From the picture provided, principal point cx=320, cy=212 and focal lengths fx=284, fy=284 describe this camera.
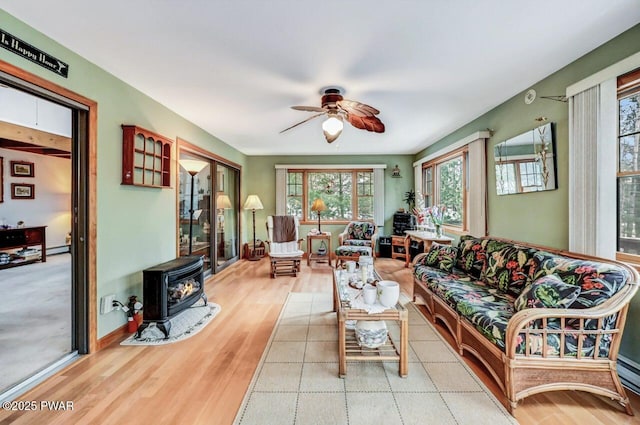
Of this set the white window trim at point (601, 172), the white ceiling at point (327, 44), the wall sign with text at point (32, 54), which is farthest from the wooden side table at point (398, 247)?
the wall sign with text at point (32, 54)

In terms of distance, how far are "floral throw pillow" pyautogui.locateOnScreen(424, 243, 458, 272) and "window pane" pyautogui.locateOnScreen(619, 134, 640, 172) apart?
1614 mm

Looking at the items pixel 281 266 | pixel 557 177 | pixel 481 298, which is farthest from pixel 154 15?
pixel 281 266

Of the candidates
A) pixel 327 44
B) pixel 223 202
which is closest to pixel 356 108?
pixel 327 44

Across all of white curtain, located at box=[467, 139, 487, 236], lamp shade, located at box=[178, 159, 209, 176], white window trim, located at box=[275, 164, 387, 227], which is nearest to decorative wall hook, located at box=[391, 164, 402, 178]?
white window trim, located at box=[275, 164, 387, 227]

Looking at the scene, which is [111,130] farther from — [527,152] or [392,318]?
[527,152]

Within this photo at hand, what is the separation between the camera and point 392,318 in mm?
1964

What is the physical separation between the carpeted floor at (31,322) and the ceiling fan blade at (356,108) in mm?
3189

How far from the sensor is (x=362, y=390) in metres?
1.86

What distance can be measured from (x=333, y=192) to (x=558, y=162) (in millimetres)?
4598

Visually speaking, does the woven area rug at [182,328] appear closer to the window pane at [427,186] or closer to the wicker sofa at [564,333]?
the wicker sofa at [564,333]

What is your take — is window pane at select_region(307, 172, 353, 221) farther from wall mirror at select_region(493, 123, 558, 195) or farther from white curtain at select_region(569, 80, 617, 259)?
white curtain at select_region(569, 80, 617, 259)

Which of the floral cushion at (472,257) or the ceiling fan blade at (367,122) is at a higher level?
the ceiling fan blade at (367,122)

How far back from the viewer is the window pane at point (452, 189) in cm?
470

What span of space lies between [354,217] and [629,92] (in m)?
5.02
